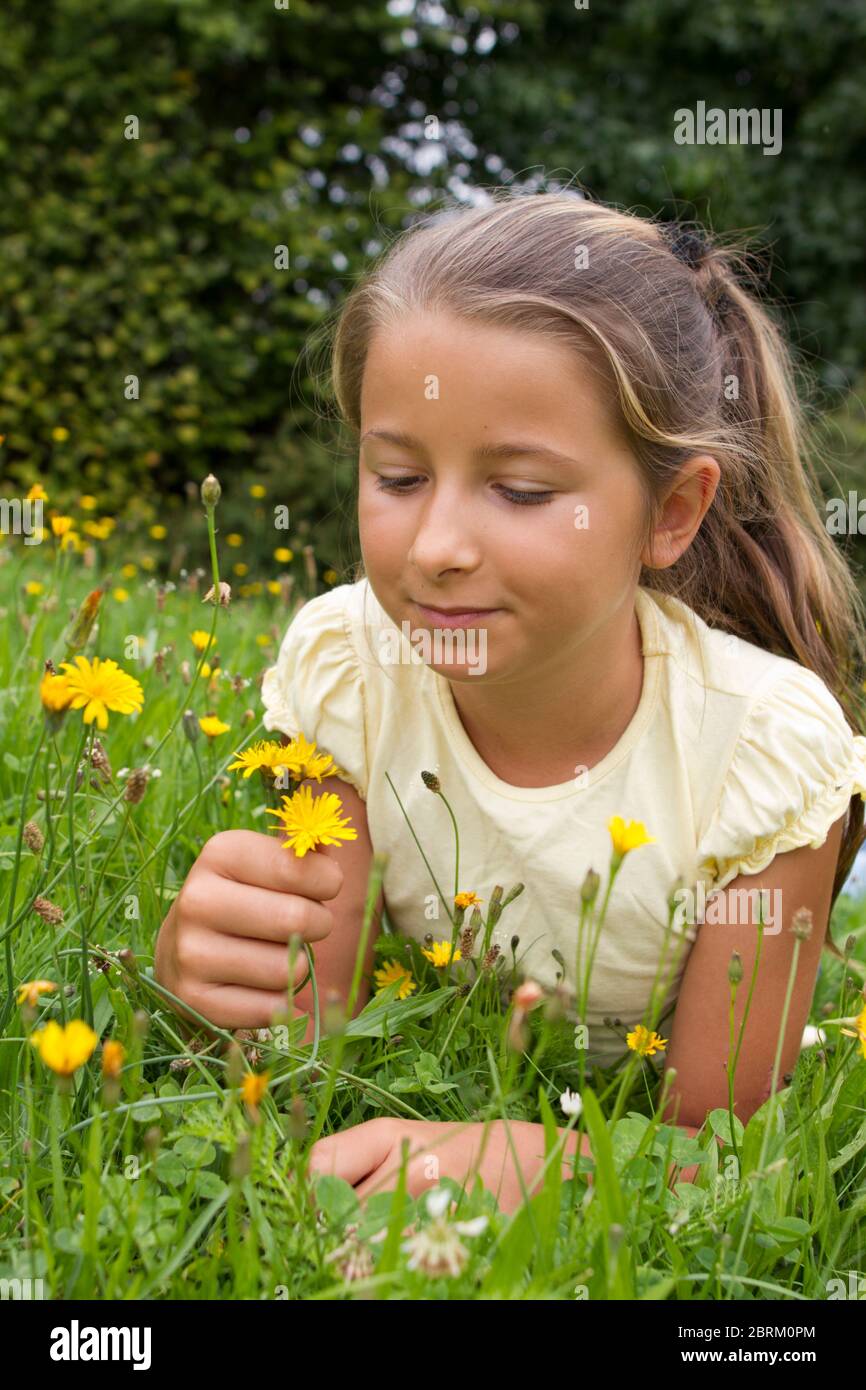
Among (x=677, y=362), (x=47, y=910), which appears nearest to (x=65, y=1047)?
(x=47, y=910)

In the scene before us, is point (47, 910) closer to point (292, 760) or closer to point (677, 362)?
point (292, 760)

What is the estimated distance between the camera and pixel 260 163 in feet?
18.4

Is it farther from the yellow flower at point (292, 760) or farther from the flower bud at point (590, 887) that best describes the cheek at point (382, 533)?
the flower bud at point (590, 887)

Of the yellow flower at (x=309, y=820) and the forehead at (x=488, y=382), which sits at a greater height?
the forehead at (x=488, y=382)

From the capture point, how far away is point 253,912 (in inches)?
53.4

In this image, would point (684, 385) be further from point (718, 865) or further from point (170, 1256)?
point (170, 1256)

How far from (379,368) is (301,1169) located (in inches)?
32.6

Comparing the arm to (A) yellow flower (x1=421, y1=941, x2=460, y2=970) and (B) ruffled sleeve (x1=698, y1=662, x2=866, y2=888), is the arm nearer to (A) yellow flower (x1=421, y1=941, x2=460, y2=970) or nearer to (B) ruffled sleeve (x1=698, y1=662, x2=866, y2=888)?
(B) ruffled sleeve (x1=698, y1=662, x2=866, y2=888)

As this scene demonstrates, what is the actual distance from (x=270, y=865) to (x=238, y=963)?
0.34 feet

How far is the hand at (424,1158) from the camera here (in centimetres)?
121

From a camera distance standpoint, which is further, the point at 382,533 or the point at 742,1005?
the point at 742,1005

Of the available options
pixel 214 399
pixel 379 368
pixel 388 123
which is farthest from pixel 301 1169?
pixel 388 123

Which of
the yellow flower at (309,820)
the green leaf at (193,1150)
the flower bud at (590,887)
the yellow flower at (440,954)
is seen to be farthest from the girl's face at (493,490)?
the green leaf at (193,1150)

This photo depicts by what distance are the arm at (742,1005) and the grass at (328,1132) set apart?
0.06 meters
